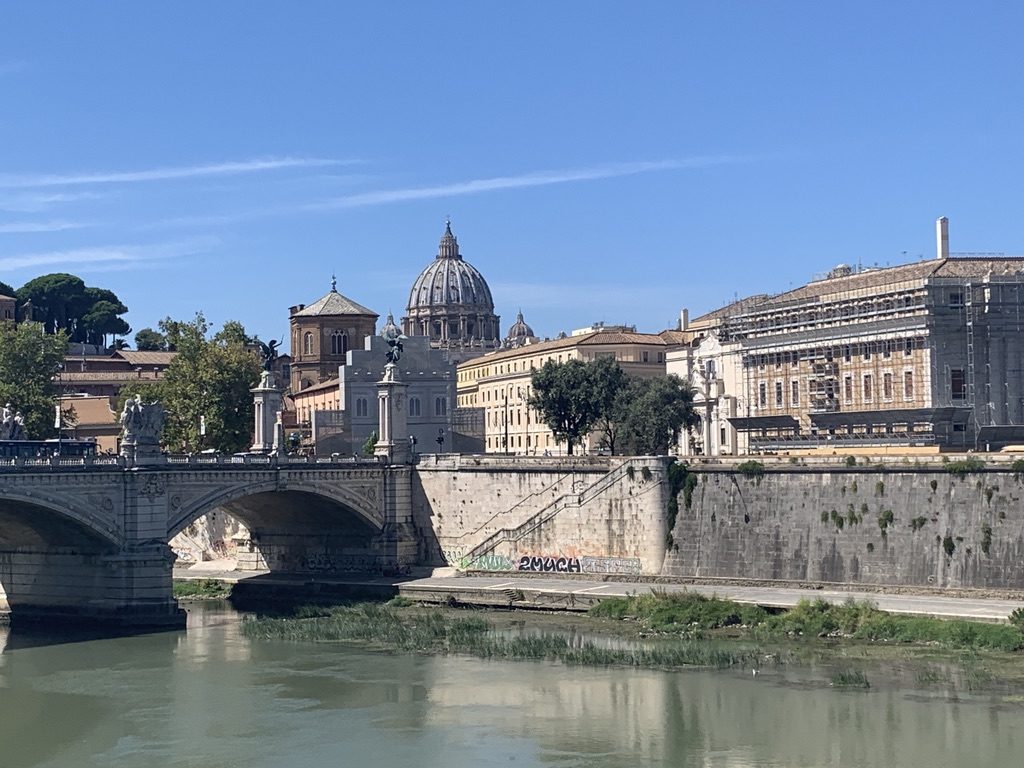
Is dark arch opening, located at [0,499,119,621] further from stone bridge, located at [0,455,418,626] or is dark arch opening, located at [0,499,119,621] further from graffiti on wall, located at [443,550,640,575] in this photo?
graffiti on wall, located at [443,550,640,575]

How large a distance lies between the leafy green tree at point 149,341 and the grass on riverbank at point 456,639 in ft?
308

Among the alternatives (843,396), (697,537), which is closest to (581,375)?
(843,396)

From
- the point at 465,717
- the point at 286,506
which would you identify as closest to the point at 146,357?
the point at 286,506

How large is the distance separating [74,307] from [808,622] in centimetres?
10113

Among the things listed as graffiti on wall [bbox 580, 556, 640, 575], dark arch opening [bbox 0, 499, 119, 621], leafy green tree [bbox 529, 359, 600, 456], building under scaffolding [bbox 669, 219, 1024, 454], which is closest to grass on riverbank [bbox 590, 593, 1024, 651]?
graffiti on wall [bbox 580, 556, 640, 575]

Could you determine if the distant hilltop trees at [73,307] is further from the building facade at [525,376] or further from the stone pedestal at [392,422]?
the stone pedestal at [392,422]

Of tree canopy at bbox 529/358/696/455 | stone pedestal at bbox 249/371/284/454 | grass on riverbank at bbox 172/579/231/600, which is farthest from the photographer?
tree canopy at bbox 529/358/696/455

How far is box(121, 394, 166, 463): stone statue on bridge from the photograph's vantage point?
186 ft

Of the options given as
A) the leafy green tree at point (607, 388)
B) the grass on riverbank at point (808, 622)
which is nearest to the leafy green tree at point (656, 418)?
the leafy green tree at point (607, 388)

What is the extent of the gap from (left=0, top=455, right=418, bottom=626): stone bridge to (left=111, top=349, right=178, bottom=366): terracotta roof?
57.9 meters

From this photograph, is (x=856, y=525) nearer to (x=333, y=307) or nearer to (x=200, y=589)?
(x=200, y=589)

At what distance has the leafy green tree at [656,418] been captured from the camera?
7369 centimetres

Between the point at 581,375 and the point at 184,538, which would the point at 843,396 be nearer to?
the point at 581,375

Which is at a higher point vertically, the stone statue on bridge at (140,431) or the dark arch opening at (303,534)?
the stone statue on bridge at (140,431)
